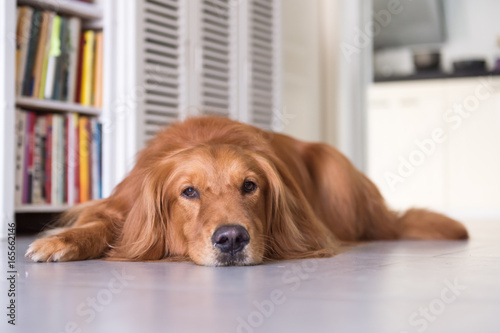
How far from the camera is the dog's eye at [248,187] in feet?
6.79

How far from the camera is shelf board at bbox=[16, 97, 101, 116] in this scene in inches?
129

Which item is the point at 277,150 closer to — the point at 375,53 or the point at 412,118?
the point at 412,118

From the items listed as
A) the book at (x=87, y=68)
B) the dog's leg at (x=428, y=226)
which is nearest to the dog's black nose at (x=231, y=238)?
the dog's leg at (x=428, y=226)

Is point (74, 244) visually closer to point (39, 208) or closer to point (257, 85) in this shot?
point (39, 208)

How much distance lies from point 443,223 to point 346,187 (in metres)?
0.51

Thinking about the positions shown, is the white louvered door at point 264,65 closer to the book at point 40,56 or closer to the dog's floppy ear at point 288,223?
the book at point 40,56

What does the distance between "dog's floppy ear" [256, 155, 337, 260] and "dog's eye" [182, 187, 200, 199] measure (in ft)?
0.82

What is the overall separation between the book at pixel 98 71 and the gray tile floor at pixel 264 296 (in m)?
1.81

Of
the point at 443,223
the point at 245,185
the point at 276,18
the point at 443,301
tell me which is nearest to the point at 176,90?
the point at 276,18

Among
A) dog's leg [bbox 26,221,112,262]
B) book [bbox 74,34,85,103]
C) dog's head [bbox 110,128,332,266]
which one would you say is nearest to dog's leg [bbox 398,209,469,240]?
dog's head [bbox 110,128,332,266]

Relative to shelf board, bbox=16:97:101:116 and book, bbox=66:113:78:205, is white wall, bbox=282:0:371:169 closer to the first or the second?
shelf board, bbox=16:97:101:116

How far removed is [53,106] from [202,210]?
5.80ft

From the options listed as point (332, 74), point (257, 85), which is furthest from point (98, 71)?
point (332, 74)

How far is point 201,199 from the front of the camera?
6.61ft
